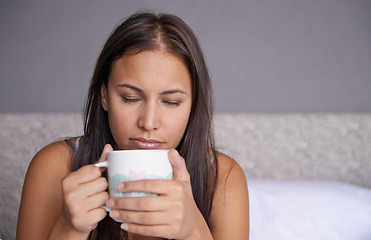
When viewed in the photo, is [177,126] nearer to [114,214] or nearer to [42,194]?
[114,214]

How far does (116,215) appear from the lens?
65 cm

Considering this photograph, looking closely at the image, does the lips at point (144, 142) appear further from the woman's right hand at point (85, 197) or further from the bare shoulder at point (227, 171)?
the bare shoulder at point (227, 171)

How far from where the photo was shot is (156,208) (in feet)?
2.11

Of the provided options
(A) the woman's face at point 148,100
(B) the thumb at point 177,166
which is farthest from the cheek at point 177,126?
(B) the thumb at point 177,166

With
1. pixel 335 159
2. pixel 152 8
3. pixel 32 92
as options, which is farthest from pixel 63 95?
pixel 335 159

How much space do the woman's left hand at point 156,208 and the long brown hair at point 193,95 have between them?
39 cm

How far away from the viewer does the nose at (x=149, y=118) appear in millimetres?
863

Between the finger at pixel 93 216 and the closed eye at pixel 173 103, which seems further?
the closed eye at pixel 173 103

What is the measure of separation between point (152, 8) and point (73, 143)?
3.10 feet

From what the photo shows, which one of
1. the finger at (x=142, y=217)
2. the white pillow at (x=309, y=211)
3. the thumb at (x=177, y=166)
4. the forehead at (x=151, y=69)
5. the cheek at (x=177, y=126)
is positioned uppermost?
the forehead at (x=151, y=69)

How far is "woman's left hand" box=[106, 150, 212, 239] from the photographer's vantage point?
2.10 ft

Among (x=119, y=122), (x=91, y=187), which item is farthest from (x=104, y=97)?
(x=91, y=187)

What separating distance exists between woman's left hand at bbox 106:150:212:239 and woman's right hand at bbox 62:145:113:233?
0.10ft

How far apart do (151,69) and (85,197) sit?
0.38 meters
